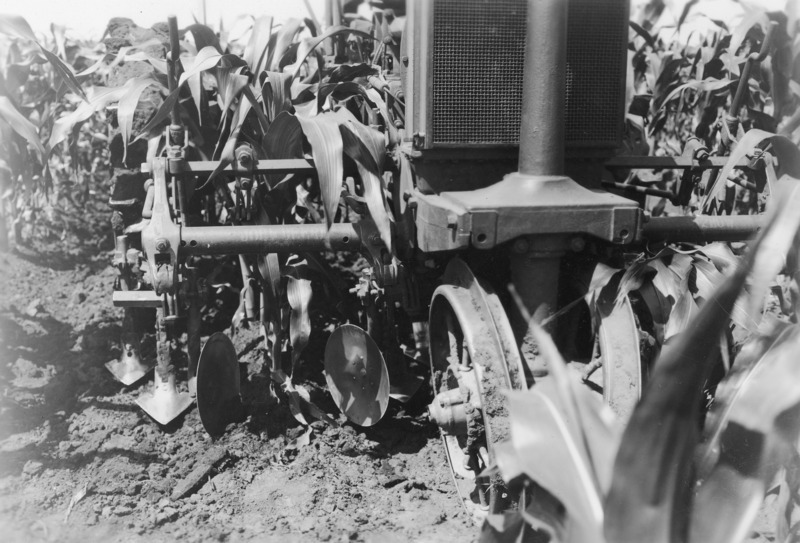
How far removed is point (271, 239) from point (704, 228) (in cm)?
150

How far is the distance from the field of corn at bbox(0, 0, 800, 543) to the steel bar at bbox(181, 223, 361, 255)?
5.7 inches

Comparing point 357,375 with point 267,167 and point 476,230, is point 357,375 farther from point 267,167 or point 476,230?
point 476,230

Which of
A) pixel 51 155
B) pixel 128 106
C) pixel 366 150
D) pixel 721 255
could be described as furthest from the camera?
pixel 51 155

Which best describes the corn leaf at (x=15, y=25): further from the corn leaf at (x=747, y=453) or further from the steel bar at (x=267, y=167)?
the corn leaf at (x=747, y=453)

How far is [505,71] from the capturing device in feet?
8.01

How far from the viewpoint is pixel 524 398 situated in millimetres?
1623

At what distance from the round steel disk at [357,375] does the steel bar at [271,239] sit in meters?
0.40

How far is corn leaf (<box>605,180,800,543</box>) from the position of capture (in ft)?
4.50

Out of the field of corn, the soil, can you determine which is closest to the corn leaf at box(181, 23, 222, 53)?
the field of corn

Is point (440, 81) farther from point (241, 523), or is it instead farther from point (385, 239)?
point (241, 523)

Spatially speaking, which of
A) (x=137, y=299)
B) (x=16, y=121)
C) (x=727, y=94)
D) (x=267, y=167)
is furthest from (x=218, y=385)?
(x=727, y=94)

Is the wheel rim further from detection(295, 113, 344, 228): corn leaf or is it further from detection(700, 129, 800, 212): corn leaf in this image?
detection(700, 129, 800, 212): corn leaf

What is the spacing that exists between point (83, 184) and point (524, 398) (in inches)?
218

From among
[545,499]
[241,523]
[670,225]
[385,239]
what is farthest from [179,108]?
[545,499]
